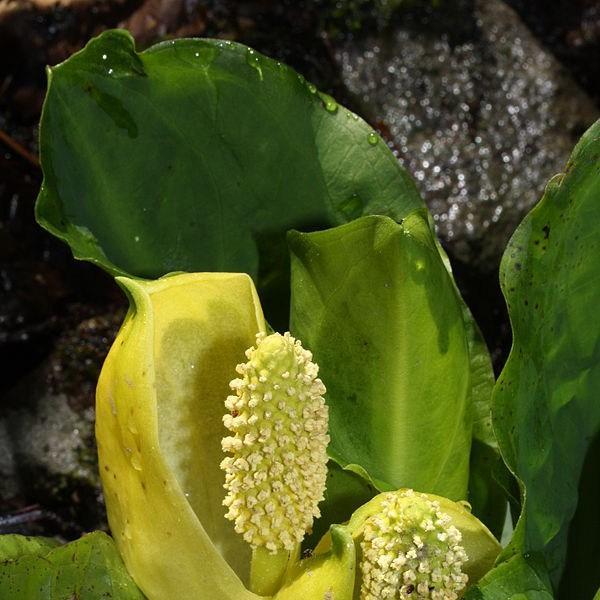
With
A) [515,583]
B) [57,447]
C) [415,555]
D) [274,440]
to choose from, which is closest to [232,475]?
[274,440]

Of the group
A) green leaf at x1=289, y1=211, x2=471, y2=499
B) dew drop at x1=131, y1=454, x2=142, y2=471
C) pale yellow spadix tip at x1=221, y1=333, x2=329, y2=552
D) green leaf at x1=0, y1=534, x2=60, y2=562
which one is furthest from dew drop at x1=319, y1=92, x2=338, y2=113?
green leaf at x1=0, y1=534, x2=60, y2=562

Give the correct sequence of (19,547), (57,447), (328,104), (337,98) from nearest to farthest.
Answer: (19,547)
(328,104)
(57,447)
(337,98)

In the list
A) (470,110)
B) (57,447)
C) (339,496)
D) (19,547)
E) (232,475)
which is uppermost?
(470,110)

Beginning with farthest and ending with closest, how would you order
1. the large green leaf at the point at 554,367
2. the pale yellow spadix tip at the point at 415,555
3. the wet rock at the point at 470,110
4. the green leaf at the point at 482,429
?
the wet rock at the point at 470,110 → the green leaf at the point at 482,429 → the large green leaf at the point at 554,367 → the pale yellow spadix tip at the point at 415,555

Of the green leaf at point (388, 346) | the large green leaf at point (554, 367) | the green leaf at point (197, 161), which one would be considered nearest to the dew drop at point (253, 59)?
the green leaf at point (197, 161)

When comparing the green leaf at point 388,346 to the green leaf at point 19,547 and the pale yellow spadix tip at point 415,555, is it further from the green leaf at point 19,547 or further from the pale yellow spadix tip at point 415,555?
the green leaf at point 19,547

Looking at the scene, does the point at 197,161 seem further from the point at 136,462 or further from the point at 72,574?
the point at 72,574

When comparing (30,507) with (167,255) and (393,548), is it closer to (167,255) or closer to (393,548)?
(167,255)
